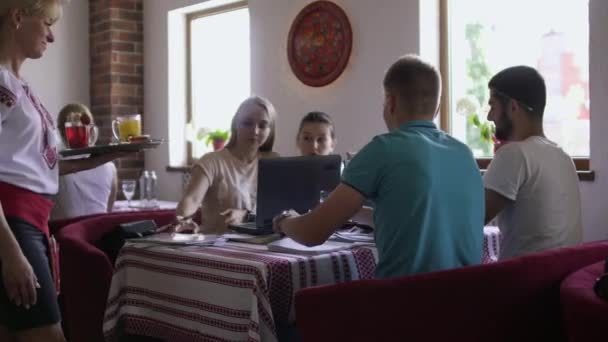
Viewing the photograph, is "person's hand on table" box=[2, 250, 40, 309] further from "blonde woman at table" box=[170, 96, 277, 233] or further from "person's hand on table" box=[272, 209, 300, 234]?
"blonde woman at table" box=[170, 96, 277, 233]

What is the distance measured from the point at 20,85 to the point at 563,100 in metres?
2.70

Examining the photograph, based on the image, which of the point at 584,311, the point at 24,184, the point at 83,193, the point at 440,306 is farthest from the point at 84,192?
the point at 584,311

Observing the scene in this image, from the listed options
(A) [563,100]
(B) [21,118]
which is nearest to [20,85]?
(B) [21,118]

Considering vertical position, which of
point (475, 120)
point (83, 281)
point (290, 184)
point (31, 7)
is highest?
point (31, 7)

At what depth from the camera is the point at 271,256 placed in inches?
83.3

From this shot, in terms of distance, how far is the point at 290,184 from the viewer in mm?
2453

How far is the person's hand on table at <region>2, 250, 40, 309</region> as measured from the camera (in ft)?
5.28

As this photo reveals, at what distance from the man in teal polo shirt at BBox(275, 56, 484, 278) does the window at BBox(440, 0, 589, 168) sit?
187cm

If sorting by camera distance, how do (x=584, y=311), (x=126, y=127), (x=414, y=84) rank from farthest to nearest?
(x=126, y=127) → (x=414, y=84) → (x=584, y=311)

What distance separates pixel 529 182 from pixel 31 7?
4.68 feet

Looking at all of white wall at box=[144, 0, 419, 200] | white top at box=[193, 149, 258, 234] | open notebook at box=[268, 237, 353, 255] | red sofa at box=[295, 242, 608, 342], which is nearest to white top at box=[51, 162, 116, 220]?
white top at box=[193, 149, 258, 234]

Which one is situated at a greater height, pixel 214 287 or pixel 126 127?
pixel 126 127

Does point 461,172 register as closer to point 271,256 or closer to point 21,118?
point 271,256

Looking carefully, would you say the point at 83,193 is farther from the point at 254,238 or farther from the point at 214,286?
the point at 214,286
